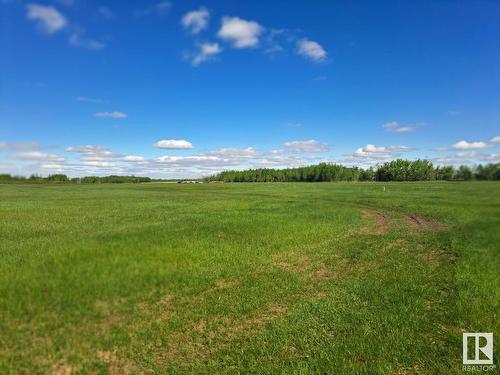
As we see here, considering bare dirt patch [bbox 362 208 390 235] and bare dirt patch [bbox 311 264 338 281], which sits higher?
bare dirt patch [bbox 362 208 390 235]

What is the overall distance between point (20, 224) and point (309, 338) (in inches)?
1185

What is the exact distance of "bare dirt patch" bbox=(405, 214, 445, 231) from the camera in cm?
2855

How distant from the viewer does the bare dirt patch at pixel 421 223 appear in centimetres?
2855

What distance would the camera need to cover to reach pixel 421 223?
31141 millimetres

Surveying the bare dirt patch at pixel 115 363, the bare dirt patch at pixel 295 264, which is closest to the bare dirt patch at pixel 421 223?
the bare dirt patch at pixel 295 264

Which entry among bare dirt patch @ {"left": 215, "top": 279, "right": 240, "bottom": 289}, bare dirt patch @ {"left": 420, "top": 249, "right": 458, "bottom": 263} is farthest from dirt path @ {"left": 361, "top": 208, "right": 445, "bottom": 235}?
bare dirt patch @ {"left": 215, "top": 279, "right": 240, "bottom": 289}

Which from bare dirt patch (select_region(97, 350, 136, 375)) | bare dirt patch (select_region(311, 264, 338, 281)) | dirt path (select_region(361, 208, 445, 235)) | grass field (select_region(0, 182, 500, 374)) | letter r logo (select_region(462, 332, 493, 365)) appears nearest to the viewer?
bare dirt patch (select_region(97, 350, 136, 375))

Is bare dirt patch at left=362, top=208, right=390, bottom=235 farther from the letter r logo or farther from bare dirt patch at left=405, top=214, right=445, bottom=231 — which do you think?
the letter r logo

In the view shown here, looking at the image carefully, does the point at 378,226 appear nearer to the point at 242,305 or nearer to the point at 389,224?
the point at 389,224

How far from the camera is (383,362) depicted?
8.09 meters

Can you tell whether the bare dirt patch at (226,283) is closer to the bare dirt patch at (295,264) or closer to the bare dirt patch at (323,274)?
the bare dirt patch at (295,264)

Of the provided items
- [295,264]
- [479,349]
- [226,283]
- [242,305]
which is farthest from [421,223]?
[242,305]

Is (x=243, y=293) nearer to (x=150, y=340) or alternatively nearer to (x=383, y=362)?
(x=150, y=340)

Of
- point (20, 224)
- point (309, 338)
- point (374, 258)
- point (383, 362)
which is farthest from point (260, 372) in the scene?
point (20, 224)
